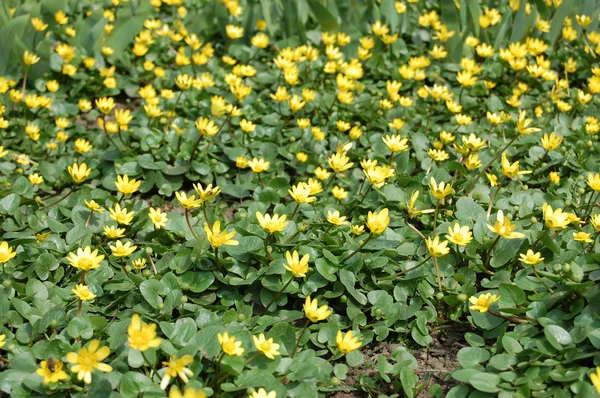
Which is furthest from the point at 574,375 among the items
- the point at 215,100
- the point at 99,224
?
the point at 215,100

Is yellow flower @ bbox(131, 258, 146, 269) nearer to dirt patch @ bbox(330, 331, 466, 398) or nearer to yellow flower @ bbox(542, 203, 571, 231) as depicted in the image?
dirt patch @ bbox(330, 331, 466, 398)

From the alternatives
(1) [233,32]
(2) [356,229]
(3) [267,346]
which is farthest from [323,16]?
(3) [267,346]

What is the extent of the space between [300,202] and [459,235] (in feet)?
2.25

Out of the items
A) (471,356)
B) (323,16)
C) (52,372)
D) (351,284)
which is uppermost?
(323,16)

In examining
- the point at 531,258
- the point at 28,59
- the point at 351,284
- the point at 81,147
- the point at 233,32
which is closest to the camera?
the point at 531,258

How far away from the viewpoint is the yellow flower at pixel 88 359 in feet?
6.84

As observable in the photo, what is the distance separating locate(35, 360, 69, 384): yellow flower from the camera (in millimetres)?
2115

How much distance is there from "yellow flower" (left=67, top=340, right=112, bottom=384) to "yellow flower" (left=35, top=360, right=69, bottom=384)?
0.19 ft

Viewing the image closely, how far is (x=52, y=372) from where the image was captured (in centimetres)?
213

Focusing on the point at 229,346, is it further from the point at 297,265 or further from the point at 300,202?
the point at 300,202

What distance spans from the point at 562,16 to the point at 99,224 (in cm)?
352

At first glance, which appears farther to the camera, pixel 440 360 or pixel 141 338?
pixel 440 360

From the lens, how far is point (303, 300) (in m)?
2.78

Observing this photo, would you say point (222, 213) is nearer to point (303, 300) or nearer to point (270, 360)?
point (303, 300)
